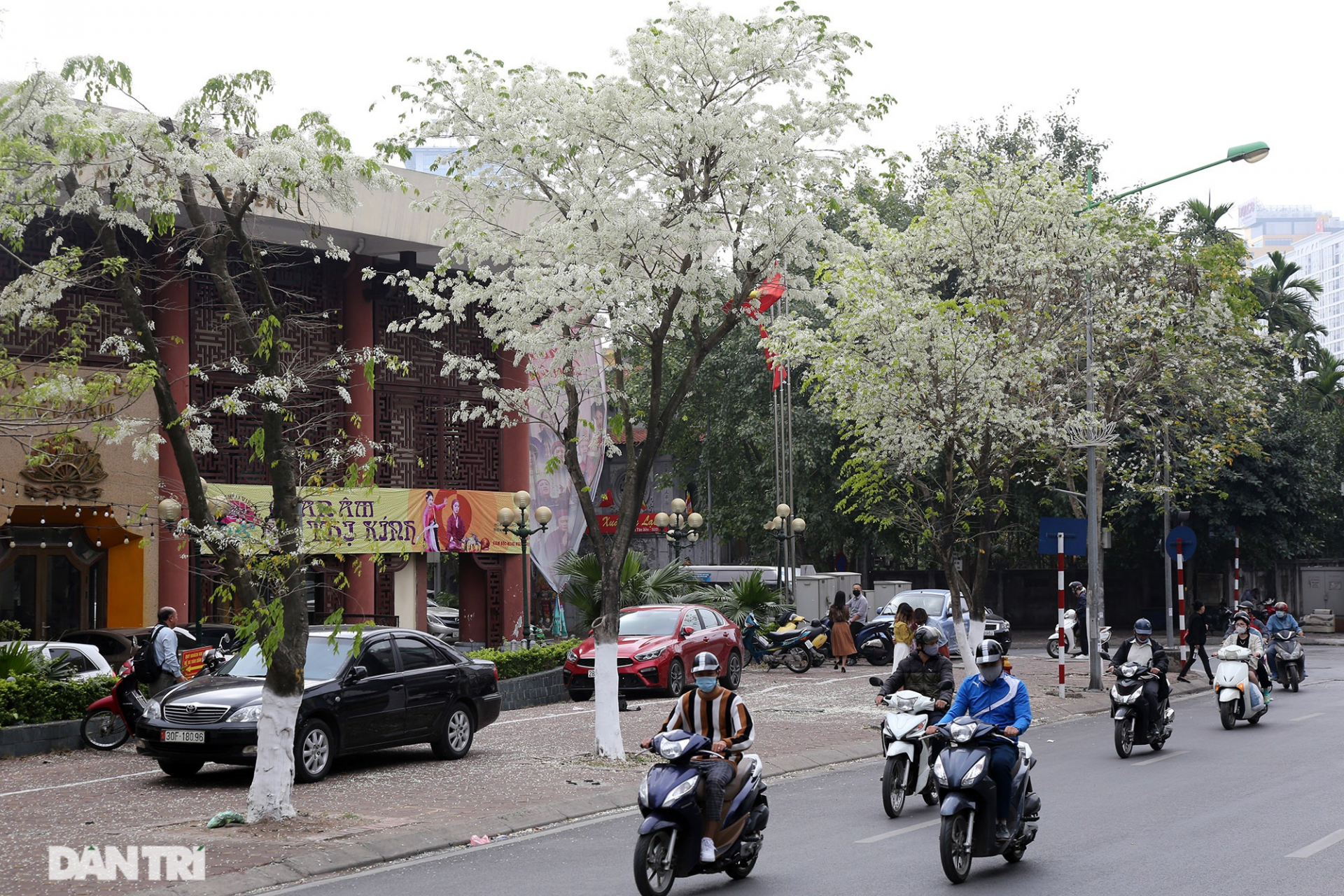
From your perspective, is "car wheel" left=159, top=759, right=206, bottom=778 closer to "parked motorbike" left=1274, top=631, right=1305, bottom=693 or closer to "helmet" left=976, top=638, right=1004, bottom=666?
"helmet" left=976, top=638, right=1004, bottom=666

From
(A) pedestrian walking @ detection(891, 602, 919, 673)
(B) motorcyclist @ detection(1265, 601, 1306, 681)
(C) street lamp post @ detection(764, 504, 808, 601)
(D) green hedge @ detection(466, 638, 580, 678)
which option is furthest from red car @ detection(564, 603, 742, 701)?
(B) motorcyclist @ detection(1265, 601, 1306, 681)

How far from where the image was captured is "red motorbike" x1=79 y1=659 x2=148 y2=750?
1697 centimetres

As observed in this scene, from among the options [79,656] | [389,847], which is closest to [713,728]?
[389,847]

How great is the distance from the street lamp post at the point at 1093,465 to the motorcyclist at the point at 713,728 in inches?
623

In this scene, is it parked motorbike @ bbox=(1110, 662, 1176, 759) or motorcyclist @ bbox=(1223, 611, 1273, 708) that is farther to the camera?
motorcyclist @ bbox=(1223, 611, 1273, 708)

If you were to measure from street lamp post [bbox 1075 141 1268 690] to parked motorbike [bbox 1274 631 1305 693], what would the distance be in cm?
304

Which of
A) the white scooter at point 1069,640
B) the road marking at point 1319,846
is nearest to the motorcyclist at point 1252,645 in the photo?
the road marking at point 1319,846

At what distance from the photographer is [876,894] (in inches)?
349

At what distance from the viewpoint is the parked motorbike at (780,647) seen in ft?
94.8

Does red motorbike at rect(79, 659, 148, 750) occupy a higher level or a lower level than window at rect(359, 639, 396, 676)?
Answer: lower

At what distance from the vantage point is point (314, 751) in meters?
14.2

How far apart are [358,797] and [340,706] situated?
151 centimetres

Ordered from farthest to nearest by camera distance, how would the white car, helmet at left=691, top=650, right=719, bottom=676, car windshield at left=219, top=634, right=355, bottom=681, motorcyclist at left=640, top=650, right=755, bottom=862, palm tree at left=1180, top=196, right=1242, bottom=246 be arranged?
palm tree at left=1180, top=196, right=1242, bottom=246 → the white car → car windshield at left=219, top=634, right=355, bottom=681 → helmet at left=691, top=650, right=719, bottom=676 → motorcyclist at left=640, top=650, right=755, bottom=862

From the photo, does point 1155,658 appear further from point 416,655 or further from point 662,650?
point 416,655
